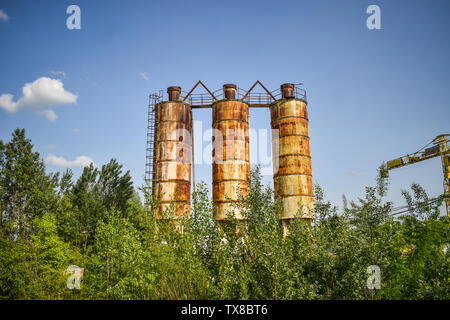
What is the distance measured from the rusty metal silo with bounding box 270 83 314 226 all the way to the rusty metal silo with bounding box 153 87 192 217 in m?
8.10

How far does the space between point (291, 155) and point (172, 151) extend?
10580 mm

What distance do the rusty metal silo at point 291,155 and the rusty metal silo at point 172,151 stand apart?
8.10 m

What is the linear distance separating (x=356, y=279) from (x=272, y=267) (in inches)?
97.5

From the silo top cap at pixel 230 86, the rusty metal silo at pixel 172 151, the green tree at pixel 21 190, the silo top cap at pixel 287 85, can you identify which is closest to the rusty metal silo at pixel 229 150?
the silo top cap at pixel 230 86

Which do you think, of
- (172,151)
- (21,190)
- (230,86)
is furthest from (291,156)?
(21,190)

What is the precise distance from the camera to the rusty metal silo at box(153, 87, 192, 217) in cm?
2550

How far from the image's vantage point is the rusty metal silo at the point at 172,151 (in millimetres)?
25500

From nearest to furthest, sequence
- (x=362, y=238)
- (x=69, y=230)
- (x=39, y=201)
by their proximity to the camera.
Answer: (x=362, y=238) < (x=69, y=230) < (x=39, y=201)

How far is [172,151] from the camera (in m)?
26.2

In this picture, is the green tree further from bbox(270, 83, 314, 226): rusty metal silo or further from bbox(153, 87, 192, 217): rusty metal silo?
bbox(270, 83, 314, 226): rusty metal silo

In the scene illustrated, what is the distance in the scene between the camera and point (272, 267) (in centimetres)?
849
